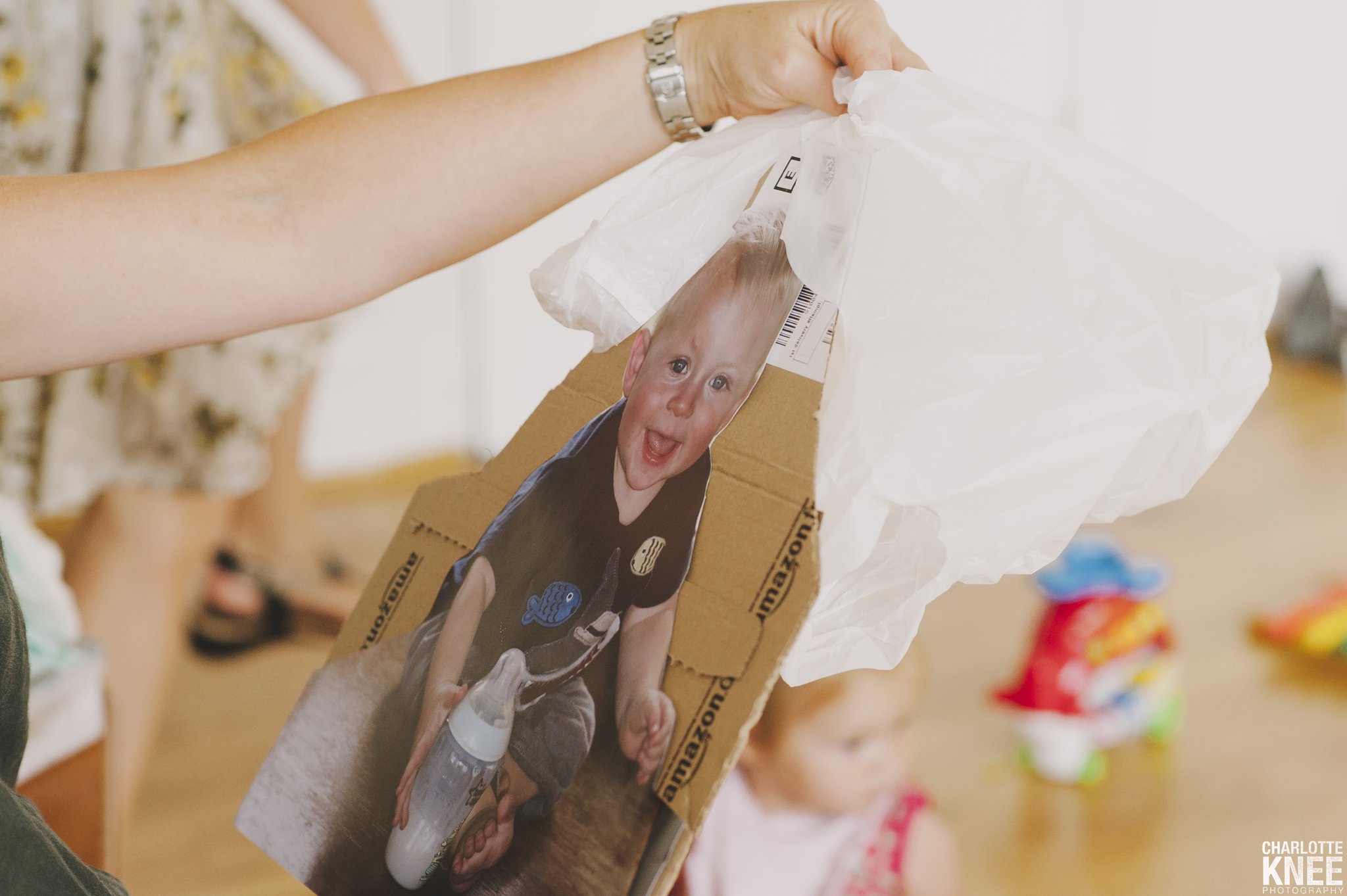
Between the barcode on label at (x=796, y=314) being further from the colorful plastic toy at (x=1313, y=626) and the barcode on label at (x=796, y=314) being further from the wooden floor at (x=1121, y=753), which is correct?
the colorful plastic toy at (x=1313, y=626)

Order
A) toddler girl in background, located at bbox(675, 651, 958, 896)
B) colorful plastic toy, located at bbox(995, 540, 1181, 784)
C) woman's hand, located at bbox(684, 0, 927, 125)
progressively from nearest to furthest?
woman's hand, located at bbox(684, 0, 927, 125), toddler girl in background, located at bbox(675, 651, 958, 896), colorful plastic toy, located at bbox(995, 540, 1181, 784)

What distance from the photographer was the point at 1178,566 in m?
1.86

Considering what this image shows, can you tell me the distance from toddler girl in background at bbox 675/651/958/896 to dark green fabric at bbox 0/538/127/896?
20.0 inches

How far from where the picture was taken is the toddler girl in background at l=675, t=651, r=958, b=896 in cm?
91

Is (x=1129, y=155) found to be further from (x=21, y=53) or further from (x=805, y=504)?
(x=805, y=504)

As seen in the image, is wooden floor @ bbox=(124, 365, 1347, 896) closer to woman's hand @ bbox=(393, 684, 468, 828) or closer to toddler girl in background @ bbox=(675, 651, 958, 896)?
toddler girl in background @ bbox=(675, 651, 958, 896)

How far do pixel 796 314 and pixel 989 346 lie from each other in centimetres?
8

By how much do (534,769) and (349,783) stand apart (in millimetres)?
96

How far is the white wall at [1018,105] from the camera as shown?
2.15 m

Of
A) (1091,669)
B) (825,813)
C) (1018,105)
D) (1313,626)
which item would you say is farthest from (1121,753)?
(1018,105)

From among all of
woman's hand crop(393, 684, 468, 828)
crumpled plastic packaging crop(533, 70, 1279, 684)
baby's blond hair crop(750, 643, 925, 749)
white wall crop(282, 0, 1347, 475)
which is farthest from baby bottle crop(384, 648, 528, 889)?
white wall crop(282, 0, 1347, 475)

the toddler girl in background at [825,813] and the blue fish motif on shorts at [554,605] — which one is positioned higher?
the blue fish motif on shorts at [554,605]

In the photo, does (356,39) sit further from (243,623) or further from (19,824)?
(243,623)

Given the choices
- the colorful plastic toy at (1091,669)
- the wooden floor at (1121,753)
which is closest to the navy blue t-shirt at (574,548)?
the wooden floor at (1121,753)
